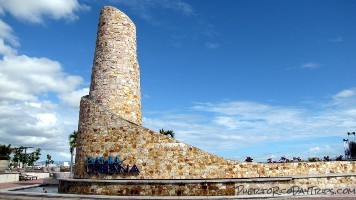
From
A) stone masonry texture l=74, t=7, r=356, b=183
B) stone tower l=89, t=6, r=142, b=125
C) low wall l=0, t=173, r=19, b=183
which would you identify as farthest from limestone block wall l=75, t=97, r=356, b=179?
low wall l=0, t=173, r=19, b=183

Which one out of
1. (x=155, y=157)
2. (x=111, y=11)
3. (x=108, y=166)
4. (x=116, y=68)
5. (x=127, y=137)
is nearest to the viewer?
(x=155, y=157)

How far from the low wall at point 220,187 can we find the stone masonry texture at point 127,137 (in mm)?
887

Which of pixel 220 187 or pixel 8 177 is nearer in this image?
pixel 220 187

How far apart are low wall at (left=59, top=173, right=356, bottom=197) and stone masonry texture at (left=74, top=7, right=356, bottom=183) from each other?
89cm

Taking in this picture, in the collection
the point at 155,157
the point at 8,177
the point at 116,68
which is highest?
the point at 116,68

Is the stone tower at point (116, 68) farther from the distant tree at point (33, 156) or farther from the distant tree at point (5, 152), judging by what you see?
the distant tree at point (33, 156)

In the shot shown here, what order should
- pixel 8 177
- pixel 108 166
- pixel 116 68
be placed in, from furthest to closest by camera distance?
pixel 8 177
pixel 116 68
pixel 108 166

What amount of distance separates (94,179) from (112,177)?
119 centimetres

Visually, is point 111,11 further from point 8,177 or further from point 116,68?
point 8,177

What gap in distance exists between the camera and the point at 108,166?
69.1 ft

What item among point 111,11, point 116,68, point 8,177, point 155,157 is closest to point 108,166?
point 155,157

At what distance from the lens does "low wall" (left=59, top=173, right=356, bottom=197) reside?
59.9 feet

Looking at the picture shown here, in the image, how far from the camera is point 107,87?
24281 mm

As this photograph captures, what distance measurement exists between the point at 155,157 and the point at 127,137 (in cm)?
238
